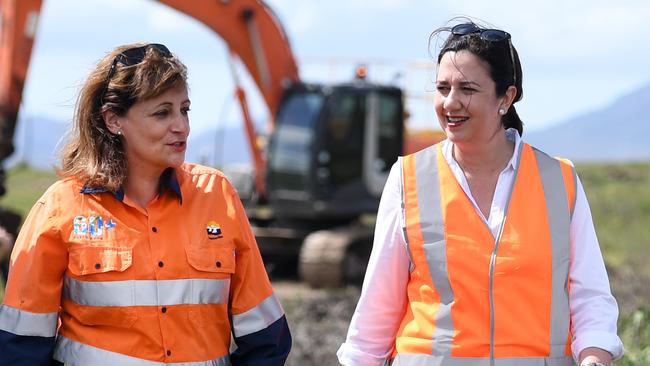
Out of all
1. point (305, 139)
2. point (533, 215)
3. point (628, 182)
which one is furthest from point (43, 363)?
point (628, 182)

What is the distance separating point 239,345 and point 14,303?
671 mm

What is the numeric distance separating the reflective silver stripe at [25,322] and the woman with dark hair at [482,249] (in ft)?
2.95

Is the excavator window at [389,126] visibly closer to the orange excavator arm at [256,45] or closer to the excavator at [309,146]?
the excavator at [309,146]

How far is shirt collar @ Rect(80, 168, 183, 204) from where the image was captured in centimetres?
389

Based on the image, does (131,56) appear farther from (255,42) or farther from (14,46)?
(255,42)

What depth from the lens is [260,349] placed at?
13.2 feet

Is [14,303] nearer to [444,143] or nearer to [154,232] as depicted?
[154,232]

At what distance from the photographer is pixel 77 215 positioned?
3842 millimetres

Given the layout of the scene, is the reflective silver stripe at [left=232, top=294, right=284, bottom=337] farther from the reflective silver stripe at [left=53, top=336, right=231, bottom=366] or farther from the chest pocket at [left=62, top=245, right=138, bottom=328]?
the chest pocket at [left=62, top=245, right=138, bottom=328]

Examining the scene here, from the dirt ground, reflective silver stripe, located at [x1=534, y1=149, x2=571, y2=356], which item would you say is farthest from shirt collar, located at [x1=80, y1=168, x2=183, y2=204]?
the dirt ground

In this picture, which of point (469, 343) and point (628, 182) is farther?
point (628, 182)

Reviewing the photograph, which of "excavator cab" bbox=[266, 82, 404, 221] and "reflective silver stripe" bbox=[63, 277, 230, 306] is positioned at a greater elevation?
"reflective silver stripe" bbox=[63, 277, 230, 306]

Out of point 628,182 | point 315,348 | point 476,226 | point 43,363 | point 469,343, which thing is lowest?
point 628,182

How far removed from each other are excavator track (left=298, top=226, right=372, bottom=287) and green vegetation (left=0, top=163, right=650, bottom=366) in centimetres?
291
